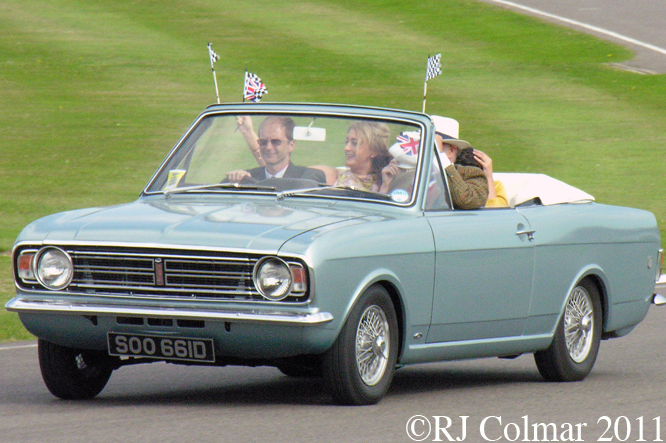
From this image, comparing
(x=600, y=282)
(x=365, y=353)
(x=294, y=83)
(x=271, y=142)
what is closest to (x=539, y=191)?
(x=600, y=282)

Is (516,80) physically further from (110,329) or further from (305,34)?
(110,329)

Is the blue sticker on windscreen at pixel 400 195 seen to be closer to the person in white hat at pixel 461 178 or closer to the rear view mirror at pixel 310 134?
the person in white hat at pixel 461 178

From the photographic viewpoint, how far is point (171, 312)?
6980mm

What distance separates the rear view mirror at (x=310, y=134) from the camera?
8.29m

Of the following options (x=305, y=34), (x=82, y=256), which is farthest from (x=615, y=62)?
(x=82, y=256)

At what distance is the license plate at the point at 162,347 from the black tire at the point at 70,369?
0.55 m

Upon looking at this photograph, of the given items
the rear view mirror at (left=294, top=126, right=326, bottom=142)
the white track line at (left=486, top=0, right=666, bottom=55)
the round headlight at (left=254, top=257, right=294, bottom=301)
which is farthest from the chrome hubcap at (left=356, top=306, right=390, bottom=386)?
the white track line at (left=486, top=0, right=666, bottom=55)

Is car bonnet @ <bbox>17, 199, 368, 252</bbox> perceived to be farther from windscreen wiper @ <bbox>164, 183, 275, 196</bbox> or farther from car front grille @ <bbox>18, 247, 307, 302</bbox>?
windscreen wiper @ <bbox>164, 183, 275, 196</bbox>

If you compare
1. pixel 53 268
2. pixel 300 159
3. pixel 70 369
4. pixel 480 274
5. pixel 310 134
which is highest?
pixel 310 134

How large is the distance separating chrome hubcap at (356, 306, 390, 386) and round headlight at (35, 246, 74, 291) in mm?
1534

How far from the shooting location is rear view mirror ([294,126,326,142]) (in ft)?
27.2

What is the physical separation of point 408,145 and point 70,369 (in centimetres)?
231

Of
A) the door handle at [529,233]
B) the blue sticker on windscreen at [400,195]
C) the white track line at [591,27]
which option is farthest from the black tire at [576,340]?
the white track line at [591,27]

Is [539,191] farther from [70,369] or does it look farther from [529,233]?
[70,369]
